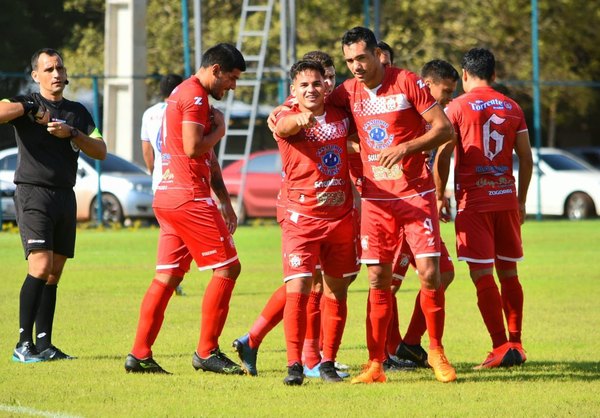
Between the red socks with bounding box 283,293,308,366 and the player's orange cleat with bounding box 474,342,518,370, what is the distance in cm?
152

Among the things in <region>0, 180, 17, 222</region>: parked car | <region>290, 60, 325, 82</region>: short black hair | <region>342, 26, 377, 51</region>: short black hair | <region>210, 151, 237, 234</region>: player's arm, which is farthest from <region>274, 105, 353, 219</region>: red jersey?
<region>0, 180, 17, 222</region>: parked car

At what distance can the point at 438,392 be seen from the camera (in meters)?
7.81

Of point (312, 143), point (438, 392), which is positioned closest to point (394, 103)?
point (312, 143)

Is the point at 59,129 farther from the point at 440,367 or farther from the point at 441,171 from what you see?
the point at 440,367

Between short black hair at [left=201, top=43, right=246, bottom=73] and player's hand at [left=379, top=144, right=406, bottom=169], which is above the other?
short black hair at [left=201, top=43, right=246, bottom=73]

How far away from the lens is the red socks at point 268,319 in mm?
8484

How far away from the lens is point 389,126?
8.12 meters

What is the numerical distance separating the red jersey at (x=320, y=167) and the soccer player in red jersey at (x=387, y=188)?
0.56 feet

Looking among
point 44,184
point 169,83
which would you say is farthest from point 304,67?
point 169,83

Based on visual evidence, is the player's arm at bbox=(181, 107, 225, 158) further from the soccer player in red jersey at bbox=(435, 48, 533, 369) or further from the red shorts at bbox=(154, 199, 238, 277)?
the soccer player in red jersey at bbox=(435, 48, 533, 369)

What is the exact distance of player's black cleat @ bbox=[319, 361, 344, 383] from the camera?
821cm

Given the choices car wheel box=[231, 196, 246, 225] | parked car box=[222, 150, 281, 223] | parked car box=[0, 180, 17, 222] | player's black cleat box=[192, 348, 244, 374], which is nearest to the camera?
player's black cleat box=[192, 348, 244, 374]

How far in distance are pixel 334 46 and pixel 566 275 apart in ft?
79.7

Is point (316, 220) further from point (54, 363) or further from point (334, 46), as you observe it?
point (334, 46)
